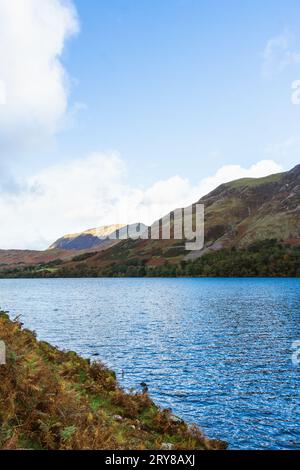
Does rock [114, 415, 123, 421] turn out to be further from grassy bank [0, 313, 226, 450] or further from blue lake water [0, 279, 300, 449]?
blue lake water [0, 279, 300, 449]

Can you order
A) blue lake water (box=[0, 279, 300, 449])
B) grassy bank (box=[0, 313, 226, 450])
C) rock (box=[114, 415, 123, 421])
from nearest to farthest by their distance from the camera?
grassy bank (box=[0, 313, 226, 450]) → rock (box=[114, 415, 123, 421]) → blue lake water (box=[0, 279, 300, 449])

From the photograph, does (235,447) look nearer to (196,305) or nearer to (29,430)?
(29,430)

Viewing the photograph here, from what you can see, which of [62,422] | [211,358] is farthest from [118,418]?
[211,358]

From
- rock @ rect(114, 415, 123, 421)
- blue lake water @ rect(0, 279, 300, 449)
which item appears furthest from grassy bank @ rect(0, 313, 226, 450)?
blue lake water @ rect(0, 279, 300, 449)

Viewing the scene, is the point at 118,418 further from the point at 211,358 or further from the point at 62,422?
the point at 211,358

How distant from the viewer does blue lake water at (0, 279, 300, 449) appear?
1027 inches

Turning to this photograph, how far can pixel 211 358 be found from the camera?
4431cm

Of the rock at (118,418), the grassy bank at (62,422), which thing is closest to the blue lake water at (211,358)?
the grassy bank at (62,422)

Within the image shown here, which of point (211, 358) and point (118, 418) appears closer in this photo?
point (118, 418)

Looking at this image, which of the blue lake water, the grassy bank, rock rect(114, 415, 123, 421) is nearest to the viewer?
the grassy bank

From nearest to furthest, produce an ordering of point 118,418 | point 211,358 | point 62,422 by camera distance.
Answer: point 62,422, point 118,418, point 211,358

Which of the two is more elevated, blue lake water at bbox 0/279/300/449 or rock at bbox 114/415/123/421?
rock at bbox 114/415/123/421
